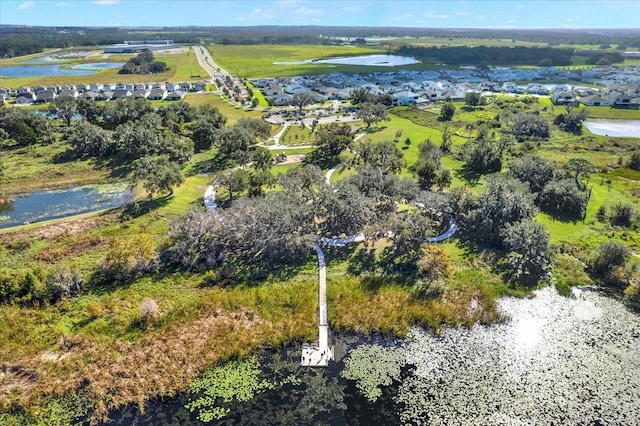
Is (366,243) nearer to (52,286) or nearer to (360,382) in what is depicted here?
(360,382)

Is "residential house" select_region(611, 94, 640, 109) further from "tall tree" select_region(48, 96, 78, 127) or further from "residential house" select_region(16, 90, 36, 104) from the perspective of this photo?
"residential house" select_region(16, 90, 36, 104)

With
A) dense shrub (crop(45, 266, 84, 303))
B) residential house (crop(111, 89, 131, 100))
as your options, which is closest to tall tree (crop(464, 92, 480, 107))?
residential house (crop(111, 89, 131, 100))

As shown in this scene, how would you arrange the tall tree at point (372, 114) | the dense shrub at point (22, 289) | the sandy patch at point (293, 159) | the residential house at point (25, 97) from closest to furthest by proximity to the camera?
the dense shrub at point (22, 289), the sandy patch at point (293, 159), the tall tree at point (372, 114), the residential house at point (25, 97)

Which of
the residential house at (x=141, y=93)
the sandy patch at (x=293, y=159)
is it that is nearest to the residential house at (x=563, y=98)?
the sandy patch at (x=293, y=159)

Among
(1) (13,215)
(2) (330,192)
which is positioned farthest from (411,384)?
Answer: (1) (13,215)

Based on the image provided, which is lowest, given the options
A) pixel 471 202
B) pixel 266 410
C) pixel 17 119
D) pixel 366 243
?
pixel 266 410

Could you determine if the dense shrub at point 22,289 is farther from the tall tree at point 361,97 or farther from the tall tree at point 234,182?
the tall tree at point 361,97
